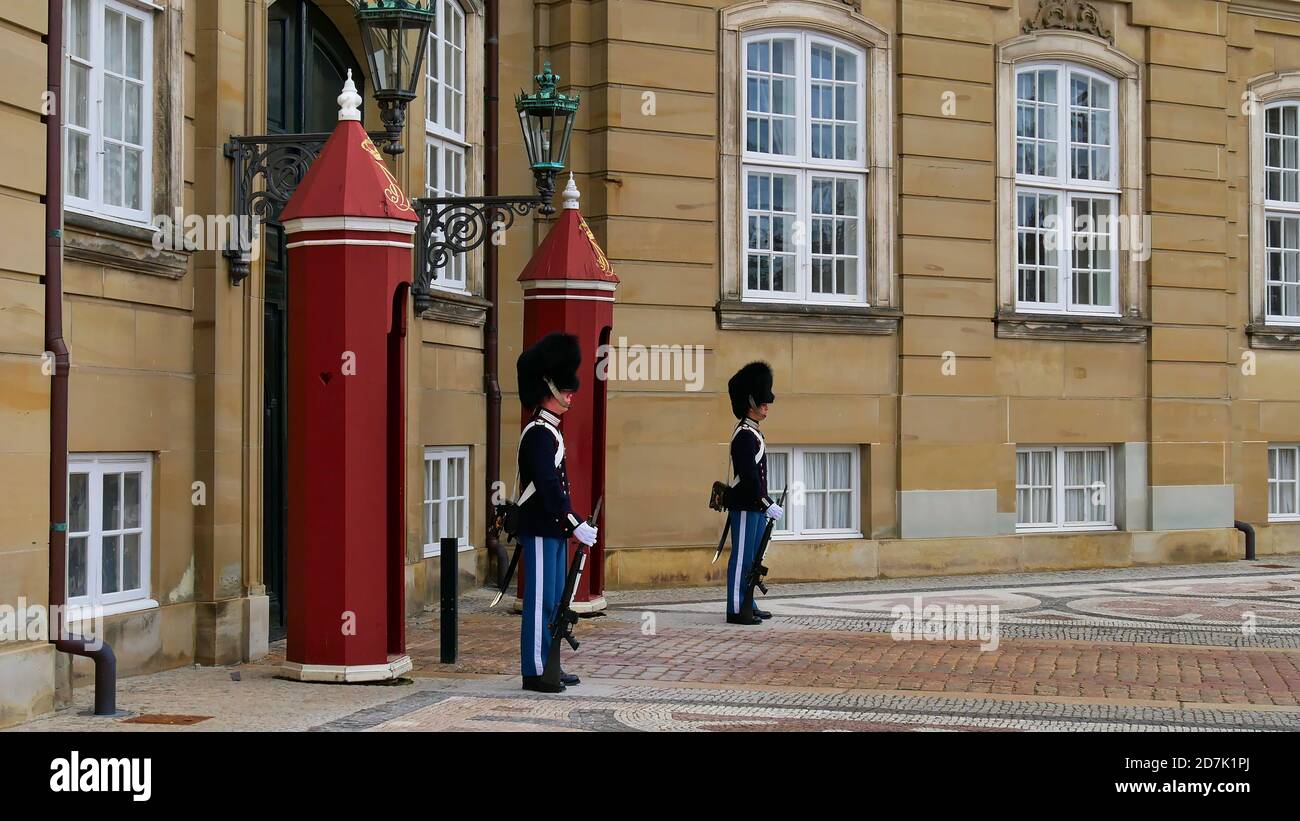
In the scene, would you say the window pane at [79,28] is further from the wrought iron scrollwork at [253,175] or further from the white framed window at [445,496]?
the white framed window at [445,496]

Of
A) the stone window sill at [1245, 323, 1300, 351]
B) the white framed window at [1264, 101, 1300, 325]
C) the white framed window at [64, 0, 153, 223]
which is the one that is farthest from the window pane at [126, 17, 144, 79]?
the white framed window at [1264, 101, 1300, 325]

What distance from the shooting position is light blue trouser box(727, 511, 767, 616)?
13305 mm

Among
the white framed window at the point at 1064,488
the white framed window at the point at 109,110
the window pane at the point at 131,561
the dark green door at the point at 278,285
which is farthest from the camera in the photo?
the white framed window at the point at 1064,488

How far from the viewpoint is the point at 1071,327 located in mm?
18609

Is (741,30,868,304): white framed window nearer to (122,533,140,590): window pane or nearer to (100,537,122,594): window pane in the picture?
Result: (122,533,140,590): window pane

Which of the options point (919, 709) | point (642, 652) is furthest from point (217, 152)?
point (919, 709)

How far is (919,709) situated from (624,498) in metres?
6.91

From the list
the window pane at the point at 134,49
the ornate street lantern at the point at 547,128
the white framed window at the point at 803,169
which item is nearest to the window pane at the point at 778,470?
the white framed window at the point at 803,169

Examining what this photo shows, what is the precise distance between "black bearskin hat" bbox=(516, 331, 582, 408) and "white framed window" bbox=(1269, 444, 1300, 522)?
13134mm

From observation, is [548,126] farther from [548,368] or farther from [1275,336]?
[1275,336]

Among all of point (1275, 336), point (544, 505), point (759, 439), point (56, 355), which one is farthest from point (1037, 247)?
point (56, 355)

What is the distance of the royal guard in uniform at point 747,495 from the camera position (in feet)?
43.3

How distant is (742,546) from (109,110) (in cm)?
576

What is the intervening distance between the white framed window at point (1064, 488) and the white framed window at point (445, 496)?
6119mm
